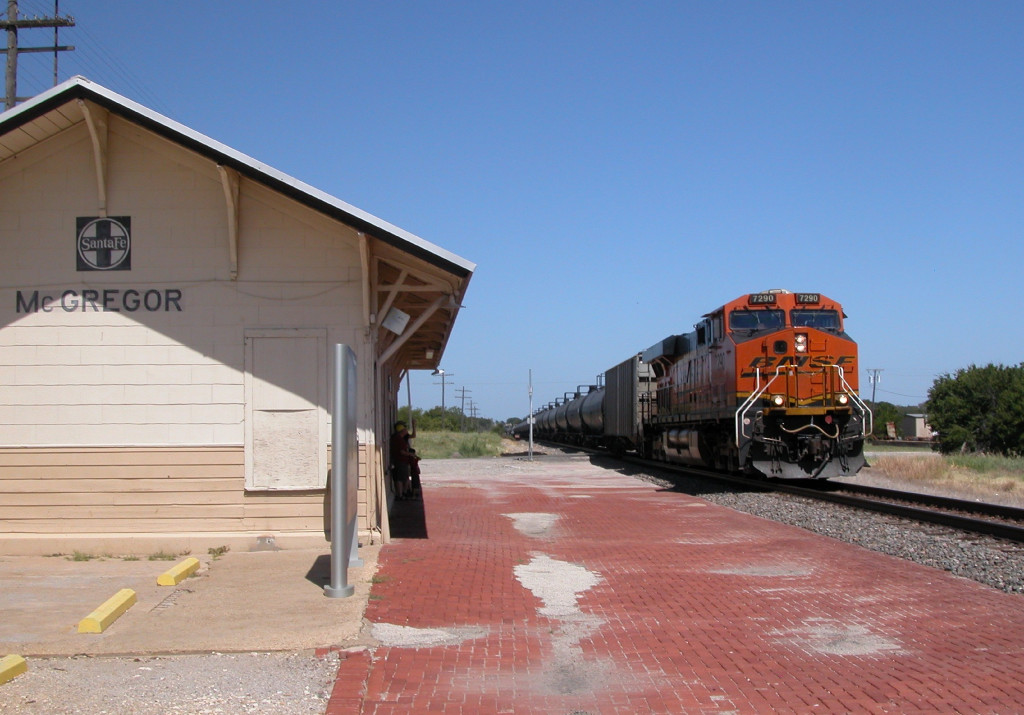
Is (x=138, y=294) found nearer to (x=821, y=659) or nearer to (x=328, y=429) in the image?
(x=328, y=429)

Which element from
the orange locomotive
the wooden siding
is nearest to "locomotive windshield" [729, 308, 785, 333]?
the orange locomotive

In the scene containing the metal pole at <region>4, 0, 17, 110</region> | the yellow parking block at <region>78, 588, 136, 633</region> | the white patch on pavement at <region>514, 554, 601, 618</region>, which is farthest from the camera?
the metal pole at <region>4, 0, 17, 110</region>

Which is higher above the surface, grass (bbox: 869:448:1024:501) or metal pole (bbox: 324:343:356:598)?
metal pole (bbox: 324:343:356:598)

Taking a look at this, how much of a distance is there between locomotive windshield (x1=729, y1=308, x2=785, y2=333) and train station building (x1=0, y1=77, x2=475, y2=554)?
394 inches

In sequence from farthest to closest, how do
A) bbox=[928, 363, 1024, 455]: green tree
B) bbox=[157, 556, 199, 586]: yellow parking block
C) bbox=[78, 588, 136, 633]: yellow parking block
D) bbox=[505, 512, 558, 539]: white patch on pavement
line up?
bbox=[928, 363, 1024, 455]: green tree
bbox=[505, 512, 558, 539]: white patch on pavement
bbox=[157, 556, 199, 586]: yellow parking block
bbox=[78, 588, 136, 633]: yellow parking block

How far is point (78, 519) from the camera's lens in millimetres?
9586

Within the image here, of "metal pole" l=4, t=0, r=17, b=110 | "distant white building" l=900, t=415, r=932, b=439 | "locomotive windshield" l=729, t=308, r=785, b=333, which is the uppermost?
"metal pole" l=4, t=0, r=17, b=110

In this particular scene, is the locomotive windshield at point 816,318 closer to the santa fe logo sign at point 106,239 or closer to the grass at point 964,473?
the grass at point 964,473

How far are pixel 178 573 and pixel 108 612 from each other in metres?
1.62

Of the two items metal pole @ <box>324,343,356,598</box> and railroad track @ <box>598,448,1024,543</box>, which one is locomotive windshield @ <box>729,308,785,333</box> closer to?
railroad track @ <box>598,448,1024,543</box>

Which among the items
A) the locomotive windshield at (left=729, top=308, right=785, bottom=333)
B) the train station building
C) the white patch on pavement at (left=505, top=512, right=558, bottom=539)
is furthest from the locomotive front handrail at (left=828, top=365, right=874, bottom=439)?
the train station building

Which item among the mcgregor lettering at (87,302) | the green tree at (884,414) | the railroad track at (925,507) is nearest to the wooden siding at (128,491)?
the mcgregor lettering at (87,302)

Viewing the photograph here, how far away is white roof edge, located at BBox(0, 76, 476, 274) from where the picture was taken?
348 inches

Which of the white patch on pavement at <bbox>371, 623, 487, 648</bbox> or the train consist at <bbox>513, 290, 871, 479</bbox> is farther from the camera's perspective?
the train consist at <bbox>513, 290, 871, 479</bbox>
